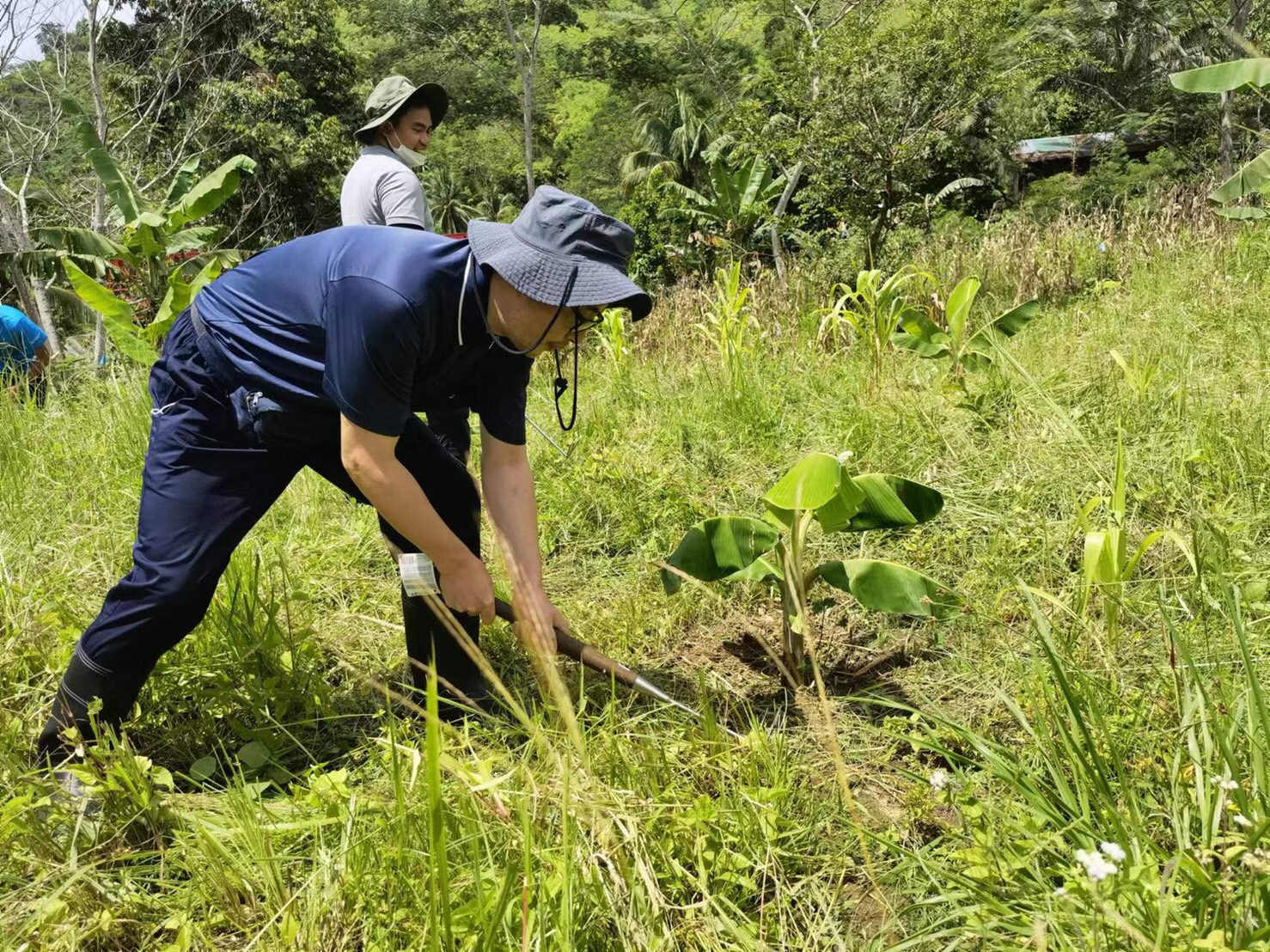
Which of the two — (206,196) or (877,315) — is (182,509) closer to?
(877,315)

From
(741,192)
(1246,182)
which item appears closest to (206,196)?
(1246,182)

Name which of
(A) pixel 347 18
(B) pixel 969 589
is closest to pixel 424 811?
(B) pixel 969 589

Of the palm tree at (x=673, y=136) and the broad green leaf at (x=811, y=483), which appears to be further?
the palm tree at (x=673, y=136)

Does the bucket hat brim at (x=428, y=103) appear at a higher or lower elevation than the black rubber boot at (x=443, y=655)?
higher

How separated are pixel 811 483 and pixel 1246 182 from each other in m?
3.08

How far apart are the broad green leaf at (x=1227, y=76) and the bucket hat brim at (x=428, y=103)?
2621 mm

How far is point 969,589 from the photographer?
100 inches

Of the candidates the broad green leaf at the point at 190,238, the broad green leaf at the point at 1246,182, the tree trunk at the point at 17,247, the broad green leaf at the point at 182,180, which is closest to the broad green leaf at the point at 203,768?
the broad green leaf at the point at 1246,182

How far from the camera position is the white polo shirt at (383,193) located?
10.5ft

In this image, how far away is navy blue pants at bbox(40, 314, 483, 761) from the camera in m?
1.87

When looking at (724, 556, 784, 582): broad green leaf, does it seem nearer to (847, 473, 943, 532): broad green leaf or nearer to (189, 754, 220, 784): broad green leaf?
(847, 473, 943, 532): broad green leaf

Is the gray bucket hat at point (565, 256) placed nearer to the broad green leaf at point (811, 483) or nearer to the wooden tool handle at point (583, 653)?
the broad green leaf at point (811, 483)

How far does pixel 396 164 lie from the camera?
10.8 feet

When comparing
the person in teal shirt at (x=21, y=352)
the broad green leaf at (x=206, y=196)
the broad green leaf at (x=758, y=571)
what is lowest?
the broad green leaf at (x=758, y=571)
